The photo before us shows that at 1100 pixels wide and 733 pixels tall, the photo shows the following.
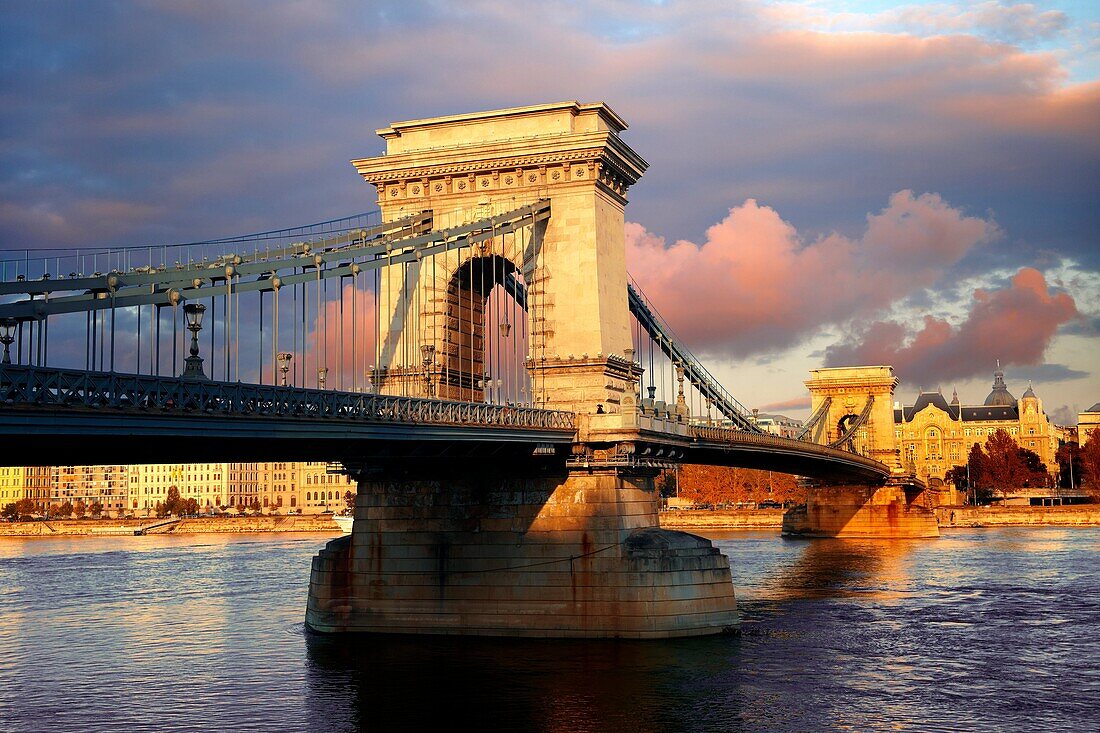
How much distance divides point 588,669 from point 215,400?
50.2ft

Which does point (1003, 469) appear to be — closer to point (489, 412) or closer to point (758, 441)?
point (758, 441)

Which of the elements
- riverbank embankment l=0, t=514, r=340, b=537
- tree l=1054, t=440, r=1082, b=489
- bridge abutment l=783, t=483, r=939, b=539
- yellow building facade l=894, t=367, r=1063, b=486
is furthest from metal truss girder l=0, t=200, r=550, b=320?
yellow building facade l=894, t=367, r=1063, b=486

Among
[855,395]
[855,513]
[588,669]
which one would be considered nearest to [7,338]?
[588,669]

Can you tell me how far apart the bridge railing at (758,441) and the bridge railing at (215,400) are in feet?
63.8

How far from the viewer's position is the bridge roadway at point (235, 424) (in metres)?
23.3

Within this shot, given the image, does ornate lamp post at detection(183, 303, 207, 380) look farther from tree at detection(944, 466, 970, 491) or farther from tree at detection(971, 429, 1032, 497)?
tree at detection(944, 466, 970, 491)

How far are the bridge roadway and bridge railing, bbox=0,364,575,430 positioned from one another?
0.03 meters

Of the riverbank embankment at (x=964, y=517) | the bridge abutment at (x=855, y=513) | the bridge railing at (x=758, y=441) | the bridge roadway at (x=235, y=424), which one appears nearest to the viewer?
the bridge roadway at (x=235, y=424)

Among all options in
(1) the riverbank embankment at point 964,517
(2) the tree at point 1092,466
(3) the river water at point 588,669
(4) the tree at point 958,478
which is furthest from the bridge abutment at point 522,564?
(4) the tree at point 958,478

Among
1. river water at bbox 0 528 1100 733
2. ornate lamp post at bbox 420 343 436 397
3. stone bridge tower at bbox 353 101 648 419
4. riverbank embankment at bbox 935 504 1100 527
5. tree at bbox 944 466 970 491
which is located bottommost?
river water at bbox 0 528 1100 733

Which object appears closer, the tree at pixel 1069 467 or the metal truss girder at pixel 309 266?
the metal truss girder at pixel 309 266

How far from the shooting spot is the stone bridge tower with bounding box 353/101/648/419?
1850 inches

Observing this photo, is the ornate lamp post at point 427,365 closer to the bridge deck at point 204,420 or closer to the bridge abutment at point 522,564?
the bridge abutment at point 522,564

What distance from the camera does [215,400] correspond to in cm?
2711
